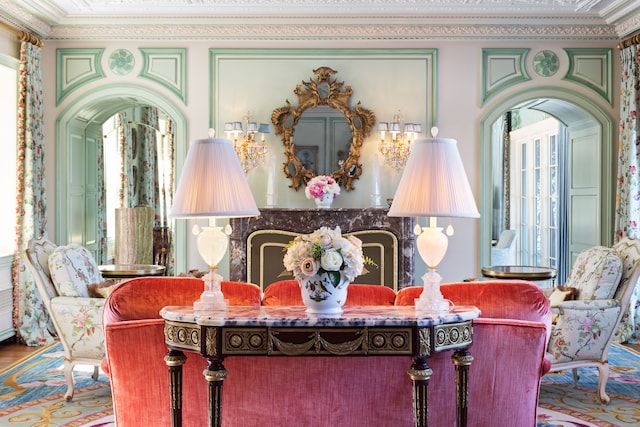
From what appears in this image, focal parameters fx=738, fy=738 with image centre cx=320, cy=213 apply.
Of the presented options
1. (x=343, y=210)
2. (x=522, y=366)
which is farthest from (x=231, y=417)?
(x=343, y=210)

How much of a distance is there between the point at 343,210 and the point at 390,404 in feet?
13.6

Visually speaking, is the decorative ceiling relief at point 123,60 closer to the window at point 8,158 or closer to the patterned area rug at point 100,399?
the window at point 8,158

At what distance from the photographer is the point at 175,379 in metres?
2.96

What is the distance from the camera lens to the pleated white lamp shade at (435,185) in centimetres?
308

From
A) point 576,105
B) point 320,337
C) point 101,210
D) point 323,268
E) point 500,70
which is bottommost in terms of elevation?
point 320,337

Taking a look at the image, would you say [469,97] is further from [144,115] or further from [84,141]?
[144,115]

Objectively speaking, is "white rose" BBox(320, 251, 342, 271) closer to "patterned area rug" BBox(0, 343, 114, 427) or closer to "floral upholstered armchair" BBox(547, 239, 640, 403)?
"patterned area rug" BBox(0, 343, 114, 427)

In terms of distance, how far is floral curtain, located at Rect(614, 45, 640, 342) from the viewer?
6.77m

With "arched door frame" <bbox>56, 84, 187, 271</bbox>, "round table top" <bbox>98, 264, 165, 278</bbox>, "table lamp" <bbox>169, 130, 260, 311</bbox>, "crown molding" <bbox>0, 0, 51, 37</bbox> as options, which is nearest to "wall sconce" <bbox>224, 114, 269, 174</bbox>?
"arched door frame" <bbox>56, 84, 187, 271</bbox>

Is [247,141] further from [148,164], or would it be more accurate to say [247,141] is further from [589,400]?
[589,400]

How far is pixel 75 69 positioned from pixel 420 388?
18.9ft

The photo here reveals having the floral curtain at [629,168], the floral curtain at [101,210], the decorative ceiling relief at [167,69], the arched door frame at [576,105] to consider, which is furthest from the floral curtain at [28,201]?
the floral curtain at [629,168]

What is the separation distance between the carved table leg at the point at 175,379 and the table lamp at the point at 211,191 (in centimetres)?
21

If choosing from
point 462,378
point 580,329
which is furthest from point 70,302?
point 580,329
